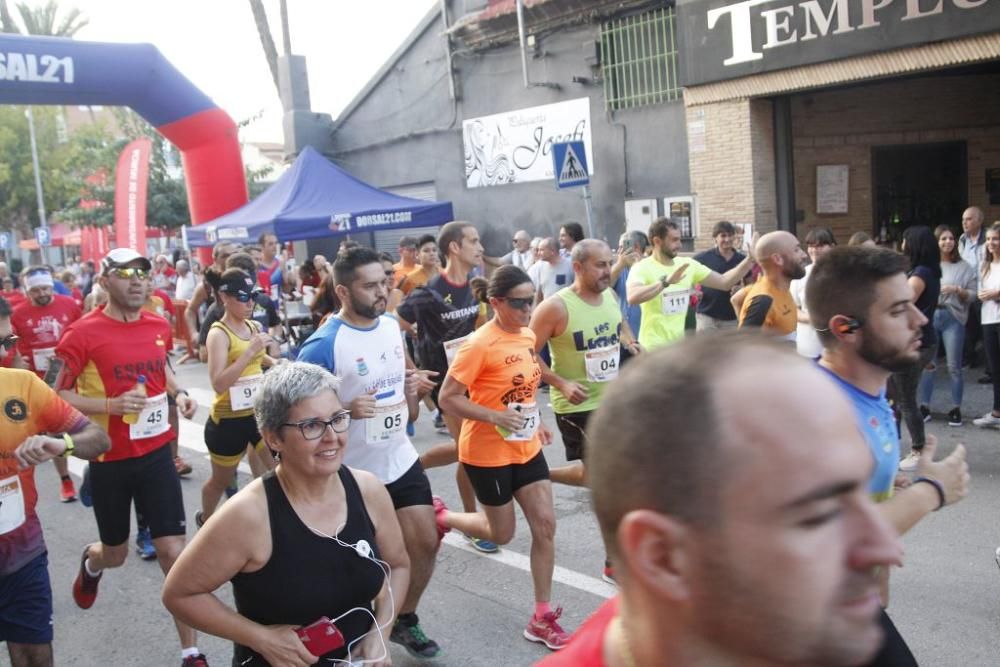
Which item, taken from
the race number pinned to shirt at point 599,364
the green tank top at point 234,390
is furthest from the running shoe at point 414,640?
the green tank top at point 234,390

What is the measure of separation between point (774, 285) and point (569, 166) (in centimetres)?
489

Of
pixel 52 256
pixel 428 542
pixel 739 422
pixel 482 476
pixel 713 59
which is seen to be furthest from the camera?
pixel 52 256

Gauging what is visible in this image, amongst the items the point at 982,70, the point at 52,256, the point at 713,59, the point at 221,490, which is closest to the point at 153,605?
the point at 221,490

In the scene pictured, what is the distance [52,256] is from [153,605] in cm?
5483

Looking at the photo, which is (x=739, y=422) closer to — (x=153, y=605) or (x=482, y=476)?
(x=482, y=476)

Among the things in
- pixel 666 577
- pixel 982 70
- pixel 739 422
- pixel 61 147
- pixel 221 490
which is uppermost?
pixel 61 147

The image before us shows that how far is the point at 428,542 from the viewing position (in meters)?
4.45

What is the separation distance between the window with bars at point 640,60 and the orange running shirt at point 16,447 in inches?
467

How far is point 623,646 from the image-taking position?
138 cm

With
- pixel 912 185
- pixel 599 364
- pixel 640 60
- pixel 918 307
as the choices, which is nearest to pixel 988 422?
pixel 918 307

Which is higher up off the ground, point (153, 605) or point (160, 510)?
point (160, 510)

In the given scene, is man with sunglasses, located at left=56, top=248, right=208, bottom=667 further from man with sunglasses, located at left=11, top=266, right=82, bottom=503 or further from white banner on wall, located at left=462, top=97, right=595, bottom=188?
white banner on wall, located at left=462, top=97, right=595, bottom=188

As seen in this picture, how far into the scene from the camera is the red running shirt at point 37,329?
28.3ft

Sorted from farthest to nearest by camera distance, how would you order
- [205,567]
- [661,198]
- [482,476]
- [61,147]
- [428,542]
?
1. [61,147]
2. [661,198]
3. [482,476]
4. [428,542]
5. [205,567]
